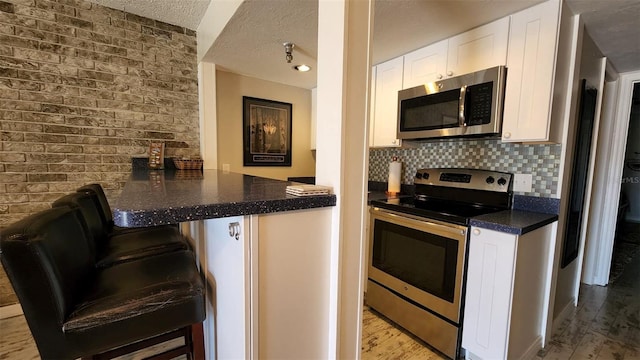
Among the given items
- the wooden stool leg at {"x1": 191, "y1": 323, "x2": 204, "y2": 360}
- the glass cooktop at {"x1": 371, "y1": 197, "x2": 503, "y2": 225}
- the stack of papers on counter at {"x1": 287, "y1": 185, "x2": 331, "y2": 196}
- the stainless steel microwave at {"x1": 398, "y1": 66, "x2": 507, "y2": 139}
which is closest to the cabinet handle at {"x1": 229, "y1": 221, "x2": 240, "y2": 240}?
the stack of papers on counter at {"x1": 287, "y1": 185, "x2": 331, "y2": 196}

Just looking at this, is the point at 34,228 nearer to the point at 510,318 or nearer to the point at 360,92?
the point at 360,92

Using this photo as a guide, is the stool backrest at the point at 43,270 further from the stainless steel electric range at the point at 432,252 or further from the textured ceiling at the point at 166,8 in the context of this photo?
the textured ceiling at the point at 166,8

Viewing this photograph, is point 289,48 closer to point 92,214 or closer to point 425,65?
point 425,65

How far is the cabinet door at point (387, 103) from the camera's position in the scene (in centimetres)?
234

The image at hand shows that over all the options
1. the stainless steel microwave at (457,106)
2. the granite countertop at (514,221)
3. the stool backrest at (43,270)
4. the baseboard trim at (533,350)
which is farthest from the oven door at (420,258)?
the stool backrest at (43,270)

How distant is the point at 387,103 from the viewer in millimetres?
2424

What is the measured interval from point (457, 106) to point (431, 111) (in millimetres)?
204

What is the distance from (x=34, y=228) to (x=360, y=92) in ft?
3.43

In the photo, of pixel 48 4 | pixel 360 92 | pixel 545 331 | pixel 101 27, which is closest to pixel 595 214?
pixel 545 331

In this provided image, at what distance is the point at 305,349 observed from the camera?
97 cm

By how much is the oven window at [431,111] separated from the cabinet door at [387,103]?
0.14m

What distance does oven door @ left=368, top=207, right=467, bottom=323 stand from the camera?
5.19ft

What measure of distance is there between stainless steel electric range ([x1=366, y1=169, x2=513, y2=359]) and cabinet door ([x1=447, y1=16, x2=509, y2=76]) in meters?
0.74

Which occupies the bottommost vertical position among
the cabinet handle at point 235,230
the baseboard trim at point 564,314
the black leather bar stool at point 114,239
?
the baseboard trim at point 564,314
